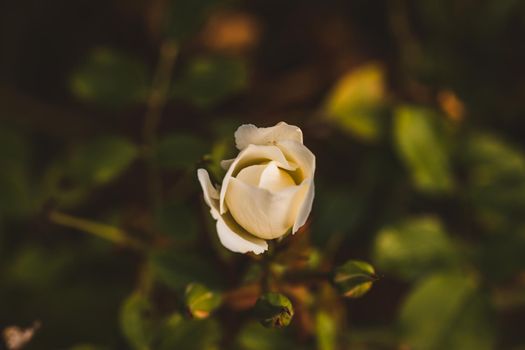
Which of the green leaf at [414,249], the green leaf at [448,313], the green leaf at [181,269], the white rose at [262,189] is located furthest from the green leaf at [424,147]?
the white rose at [262,189]

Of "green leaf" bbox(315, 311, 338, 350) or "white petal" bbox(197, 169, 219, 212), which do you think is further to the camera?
"green leaf" bbox(315, 311, 338, 350)

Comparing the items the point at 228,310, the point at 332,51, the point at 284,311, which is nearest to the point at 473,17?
the point at 332,51

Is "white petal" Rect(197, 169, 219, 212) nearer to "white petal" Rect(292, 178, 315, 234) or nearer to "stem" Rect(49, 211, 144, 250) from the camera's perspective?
"white petal" Rect(292, 178, 315, 234)

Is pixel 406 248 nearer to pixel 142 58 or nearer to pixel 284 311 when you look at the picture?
pixel 284 311

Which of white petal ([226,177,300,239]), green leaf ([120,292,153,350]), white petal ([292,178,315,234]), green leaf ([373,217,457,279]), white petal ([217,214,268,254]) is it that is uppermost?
green leaf ([373,217,457,279])

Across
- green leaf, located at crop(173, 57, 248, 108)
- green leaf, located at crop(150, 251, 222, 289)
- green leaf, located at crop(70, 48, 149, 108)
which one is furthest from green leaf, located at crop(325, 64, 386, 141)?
green leaf, located at crop(150, 251, 222, 289)
